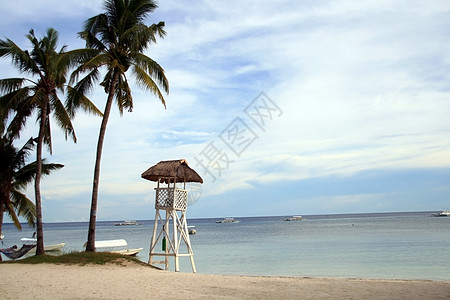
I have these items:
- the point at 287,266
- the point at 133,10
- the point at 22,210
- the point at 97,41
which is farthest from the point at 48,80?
the point at 287,266

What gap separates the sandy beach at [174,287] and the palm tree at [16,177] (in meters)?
7.17

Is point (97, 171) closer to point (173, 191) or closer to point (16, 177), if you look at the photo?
point (173, 191)

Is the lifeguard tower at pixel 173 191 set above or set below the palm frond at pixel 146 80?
below

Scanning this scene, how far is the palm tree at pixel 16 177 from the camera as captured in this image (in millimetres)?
19250

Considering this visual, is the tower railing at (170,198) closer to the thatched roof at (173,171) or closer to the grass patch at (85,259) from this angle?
the thatched roof at (173,171)

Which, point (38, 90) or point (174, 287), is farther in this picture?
point (38, 90)

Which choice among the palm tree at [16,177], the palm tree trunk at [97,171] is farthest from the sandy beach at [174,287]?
the palm tree at [16,177]

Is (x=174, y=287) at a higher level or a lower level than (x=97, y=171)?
lower

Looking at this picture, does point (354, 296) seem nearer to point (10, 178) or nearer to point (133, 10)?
point (133, 10)

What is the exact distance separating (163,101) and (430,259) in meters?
17.9

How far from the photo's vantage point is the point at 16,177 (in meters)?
20.3

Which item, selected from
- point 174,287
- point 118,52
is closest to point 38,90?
point 118,52

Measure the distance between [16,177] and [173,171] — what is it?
8571mm

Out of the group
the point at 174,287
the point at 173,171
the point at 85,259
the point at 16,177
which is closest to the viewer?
the point at 174,287
